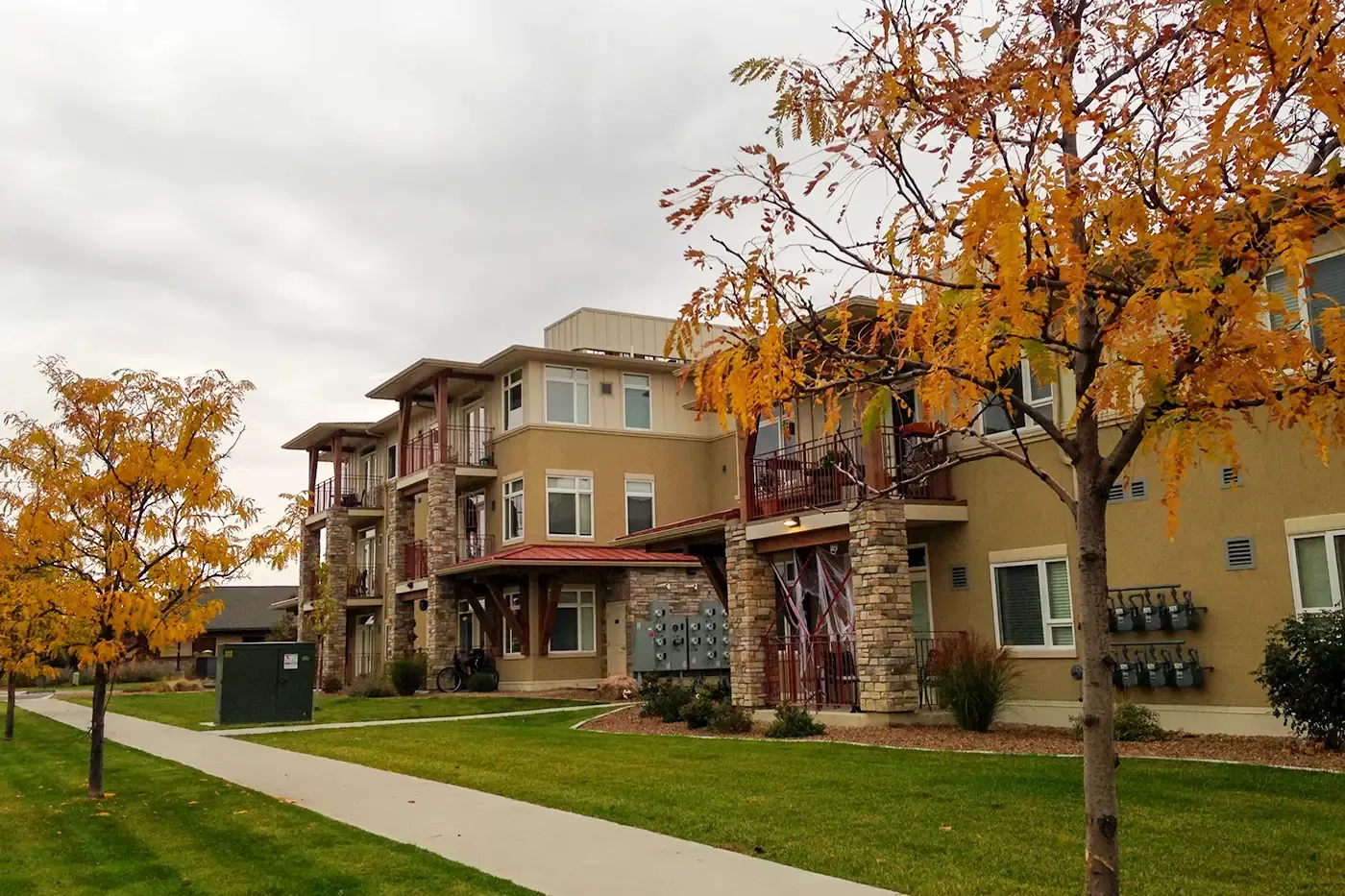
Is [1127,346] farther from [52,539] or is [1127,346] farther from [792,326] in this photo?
[52,539]

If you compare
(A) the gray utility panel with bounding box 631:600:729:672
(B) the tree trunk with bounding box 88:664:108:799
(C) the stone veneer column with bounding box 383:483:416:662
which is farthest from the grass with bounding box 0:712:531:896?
(C) the stone veneer column with bounding box 383:483:416:662

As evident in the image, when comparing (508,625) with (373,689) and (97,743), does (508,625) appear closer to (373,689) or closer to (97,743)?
(373,689)

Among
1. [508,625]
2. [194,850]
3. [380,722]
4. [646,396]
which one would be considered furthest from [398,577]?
[194,850]

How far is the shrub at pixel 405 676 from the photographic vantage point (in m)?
30.0

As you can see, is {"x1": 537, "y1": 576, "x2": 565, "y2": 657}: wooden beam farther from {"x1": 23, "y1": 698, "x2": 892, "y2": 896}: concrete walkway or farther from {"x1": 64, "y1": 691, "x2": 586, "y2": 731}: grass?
{"x1": 23, "y1": 698, "x2": 892, "y2": 896}: concrete walkway

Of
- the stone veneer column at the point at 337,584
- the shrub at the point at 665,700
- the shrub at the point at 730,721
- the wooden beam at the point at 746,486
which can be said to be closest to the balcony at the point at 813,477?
the wooden beam at the point at 746,486

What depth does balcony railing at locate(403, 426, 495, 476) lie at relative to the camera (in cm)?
3266

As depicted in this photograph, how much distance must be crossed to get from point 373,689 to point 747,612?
49.4ft

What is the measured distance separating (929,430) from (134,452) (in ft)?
33.7

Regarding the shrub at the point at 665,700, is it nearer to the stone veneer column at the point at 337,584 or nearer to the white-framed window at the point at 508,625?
the white-framed window at the point at 508,625

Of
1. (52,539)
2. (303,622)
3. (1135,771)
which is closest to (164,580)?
(52,539)

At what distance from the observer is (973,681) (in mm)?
15094

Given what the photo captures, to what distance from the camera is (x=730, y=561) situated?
19.3 m

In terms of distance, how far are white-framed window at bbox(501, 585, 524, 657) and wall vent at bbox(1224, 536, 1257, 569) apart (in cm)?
2024
